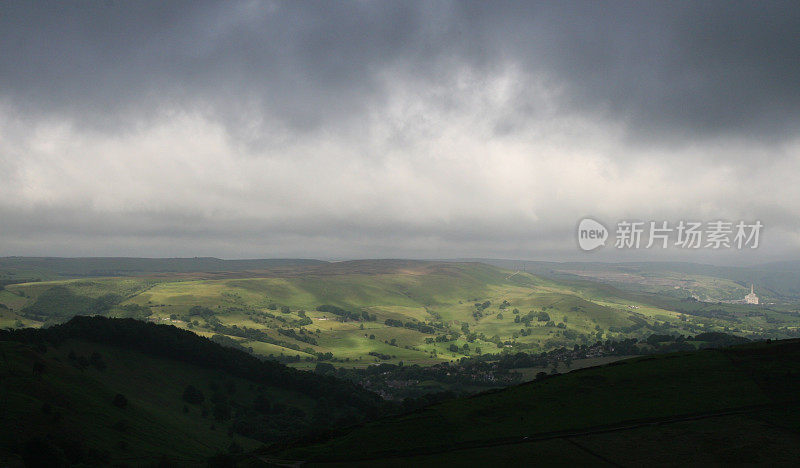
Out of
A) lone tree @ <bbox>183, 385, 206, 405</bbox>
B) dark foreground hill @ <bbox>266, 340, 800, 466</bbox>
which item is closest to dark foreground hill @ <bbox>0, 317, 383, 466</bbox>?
lone tree @ <bbox>183, 385, 206, 405</bbox>

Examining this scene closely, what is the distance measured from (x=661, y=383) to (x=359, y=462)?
79.7 m

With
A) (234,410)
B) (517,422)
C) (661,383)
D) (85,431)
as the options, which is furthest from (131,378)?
(661,383)

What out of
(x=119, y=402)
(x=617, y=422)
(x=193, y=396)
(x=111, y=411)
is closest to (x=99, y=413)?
(x=111, y=411)

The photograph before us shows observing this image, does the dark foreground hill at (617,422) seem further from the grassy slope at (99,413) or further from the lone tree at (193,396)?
the lone tree at (193,396)

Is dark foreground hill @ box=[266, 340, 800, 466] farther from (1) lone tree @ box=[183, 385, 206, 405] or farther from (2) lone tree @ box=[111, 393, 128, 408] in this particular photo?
(1) lone tree @ box=[183, 385, 206, 405]

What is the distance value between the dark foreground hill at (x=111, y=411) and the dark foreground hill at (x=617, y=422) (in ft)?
117

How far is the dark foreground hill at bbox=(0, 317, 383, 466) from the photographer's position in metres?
98.2

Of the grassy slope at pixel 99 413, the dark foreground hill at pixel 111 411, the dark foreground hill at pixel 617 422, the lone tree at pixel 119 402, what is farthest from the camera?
the lone tree at pixel 119 402

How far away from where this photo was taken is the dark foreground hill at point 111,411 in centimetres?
9825

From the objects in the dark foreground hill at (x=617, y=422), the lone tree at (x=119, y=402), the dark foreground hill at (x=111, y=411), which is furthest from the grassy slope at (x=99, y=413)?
the dark foreground hill at (x=617, y=422)

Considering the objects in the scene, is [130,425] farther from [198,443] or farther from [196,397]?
[196,397]

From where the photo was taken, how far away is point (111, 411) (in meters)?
126

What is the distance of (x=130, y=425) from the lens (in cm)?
12469

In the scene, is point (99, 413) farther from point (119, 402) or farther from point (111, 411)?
point (119, 402)
